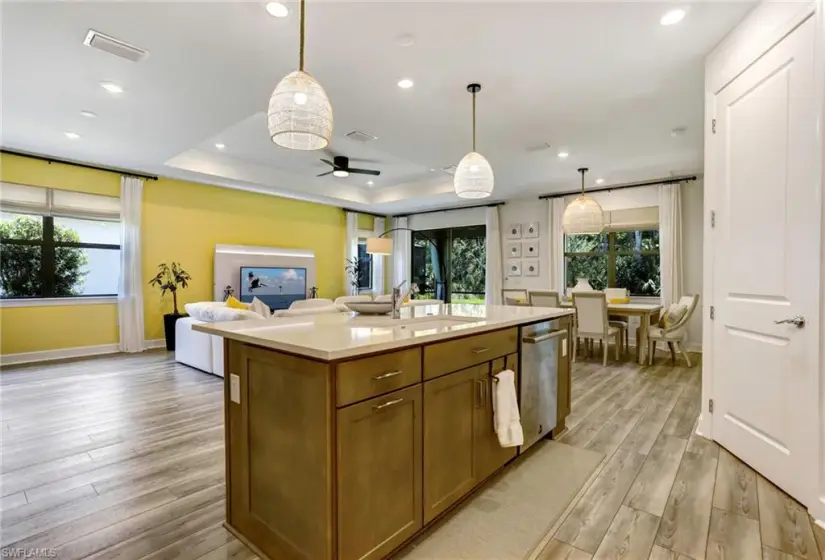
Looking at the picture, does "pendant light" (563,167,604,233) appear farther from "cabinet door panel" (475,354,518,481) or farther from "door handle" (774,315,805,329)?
A: "cabinet door panel" (475,354,518,481)

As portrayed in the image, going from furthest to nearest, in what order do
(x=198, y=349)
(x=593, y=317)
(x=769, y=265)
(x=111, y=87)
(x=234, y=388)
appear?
(x=593, y=317) → (x=198, y=349) → (x=111, y=87) → (x=769, y=265) → (x=234, y=388)

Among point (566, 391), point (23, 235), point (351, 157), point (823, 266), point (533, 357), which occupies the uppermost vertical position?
point (351, 157)

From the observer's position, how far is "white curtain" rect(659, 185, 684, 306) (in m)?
6.35

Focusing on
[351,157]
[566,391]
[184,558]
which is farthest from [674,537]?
[351,157]

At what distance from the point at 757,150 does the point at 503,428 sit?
235cm

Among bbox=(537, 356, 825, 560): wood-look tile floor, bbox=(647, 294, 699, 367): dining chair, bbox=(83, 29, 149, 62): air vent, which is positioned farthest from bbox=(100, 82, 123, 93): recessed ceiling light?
bbox=(647, 294, 699, 367): dining chair

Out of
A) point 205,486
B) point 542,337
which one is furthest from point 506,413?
point 205,486

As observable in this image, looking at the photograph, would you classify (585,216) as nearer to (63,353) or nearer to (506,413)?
(506,413)

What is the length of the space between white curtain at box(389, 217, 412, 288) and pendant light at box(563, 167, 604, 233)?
16.4 ft

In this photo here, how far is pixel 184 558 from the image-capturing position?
1.65 m

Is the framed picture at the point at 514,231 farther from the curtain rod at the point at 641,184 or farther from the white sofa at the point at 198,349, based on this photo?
the white sofa at the point at 198,349

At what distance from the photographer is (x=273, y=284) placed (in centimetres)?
782

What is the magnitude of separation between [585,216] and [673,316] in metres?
1.76

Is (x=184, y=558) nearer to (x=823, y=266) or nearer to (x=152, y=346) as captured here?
(x=823, y=266)
